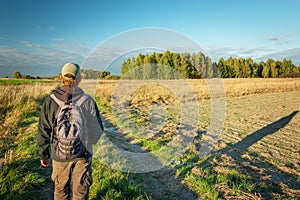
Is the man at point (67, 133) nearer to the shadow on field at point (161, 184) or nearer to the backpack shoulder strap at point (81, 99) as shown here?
the backpack shoulder strap at point (81, 99)

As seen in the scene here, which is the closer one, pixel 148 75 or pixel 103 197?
pixel 103 197

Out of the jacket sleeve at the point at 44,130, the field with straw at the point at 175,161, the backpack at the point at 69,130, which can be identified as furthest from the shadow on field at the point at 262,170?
the jacket sleeve at the point at 44,130

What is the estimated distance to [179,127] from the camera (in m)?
8.02

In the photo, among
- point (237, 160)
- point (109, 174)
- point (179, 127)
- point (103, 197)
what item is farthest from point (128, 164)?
point (179, 127)

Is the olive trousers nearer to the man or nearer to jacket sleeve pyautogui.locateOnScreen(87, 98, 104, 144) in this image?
the man

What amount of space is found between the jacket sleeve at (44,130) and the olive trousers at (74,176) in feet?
0.63

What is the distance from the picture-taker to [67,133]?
89.7 inches

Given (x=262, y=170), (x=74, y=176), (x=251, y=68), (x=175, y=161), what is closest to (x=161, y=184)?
(x=175, y=161)

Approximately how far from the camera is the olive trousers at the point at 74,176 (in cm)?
249

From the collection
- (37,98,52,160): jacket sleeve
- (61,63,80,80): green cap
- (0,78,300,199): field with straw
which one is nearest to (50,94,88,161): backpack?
(37,98,52,160): jacket sleeve

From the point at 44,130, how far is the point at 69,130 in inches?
15.5

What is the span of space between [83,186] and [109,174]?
1483mm

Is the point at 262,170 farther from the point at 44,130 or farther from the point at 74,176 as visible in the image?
the point at 44,130

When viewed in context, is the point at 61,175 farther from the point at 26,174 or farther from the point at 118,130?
the point at 118,130
